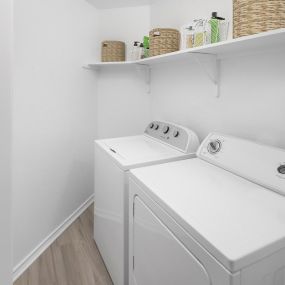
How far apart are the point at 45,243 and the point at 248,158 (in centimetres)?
209

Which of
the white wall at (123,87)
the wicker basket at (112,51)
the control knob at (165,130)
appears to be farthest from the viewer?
the white wall at (123,87)

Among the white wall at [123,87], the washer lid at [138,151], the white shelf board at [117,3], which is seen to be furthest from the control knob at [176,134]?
the white shelf board at [117,3]

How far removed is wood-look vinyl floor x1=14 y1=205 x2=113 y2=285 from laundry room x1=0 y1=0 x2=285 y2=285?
0.01m

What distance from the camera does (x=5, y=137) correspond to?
1.08m

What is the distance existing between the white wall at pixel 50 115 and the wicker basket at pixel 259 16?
1649 mm

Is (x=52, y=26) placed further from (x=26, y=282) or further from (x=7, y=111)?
(x=26, y=282)

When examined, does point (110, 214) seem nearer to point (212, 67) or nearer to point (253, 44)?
point (212, 67)

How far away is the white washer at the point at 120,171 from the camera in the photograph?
1.76 meters

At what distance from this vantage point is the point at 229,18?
1.91 meters

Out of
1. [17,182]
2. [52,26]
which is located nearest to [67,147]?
[17,182]

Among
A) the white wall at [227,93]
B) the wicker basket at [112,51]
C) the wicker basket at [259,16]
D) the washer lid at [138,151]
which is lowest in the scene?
the washer lid at [138,151]

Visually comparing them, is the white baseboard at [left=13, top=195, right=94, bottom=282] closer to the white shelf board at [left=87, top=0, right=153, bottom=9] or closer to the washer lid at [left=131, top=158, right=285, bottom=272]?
the washer lid at [left=131, top=158, right=285, bottom=272]

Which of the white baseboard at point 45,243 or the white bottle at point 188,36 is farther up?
the white bottle at point 188,36

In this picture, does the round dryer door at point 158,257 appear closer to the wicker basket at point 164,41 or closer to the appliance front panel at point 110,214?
the appliance front panel at point 110,214
